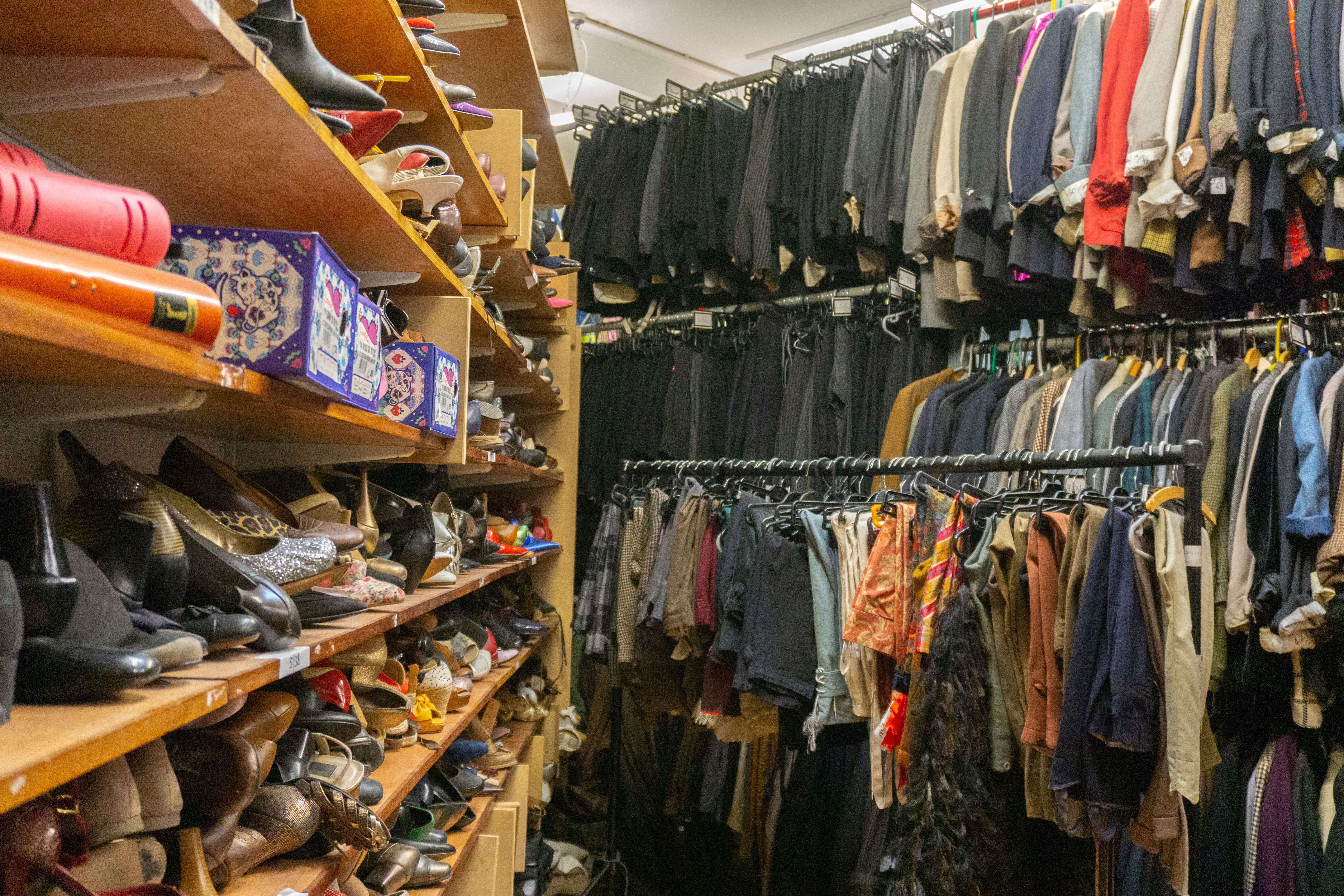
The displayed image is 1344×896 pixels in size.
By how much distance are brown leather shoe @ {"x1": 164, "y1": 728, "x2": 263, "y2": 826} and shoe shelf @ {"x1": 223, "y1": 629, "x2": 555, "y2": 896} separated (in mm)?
159

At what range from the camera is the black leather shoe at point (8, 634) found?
73cm

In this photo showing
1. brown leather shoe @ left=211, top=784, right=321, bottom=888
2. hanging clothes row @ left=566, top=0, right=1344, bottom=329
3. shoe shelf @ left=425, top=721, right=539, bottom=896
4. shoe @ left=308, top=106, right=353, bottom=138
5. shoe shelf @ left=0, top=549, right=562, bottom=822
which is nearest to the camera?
shoe shelf @ left=0, top=549, right=562, bottom=822

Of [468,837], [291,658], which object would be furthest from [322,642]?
[468,837]

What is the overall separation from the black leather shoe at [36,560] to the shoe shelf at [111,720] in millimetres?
74

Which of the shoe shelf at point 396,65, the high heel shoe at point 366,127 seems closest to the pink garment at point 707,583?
the shoe shelf at point 396,65

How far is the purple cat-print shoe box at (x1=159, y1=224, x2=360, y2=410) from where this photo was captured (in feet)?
Answer: 3.65

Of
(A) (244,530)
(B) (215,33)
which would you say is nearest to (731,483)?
(A) (244,530)

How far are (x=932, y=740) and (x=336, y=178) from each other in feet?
5.29

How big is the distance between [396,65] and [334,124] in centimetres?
53

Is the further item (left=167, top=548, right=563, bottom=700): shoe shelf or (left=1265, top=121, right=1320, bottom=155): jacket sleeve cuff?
(left=1265, top=121, right=1320, bottom=155): jacket sleeve cuff

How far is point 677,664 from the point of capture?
3232mm

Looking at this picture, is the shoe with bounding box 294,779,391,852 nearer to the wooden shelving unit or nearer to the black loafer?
the wooden shelving unit

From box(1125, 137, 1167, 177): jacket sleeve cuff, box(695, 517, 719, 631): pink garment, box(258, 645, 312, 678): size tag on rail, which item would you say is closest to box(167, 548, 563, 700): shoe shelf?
box(258, 645, 312, 678): size tag on rail

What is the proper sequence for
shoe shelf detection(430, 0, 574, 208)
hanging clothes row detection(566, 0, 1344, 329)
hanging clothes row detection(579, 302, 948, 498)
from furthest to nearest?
hanging clothes row detection(579, 302, 948, 498)
hanging clothes row detection(566, 0, 1344, 329)
shoe shelf detection(430, 0, 574, 208)
